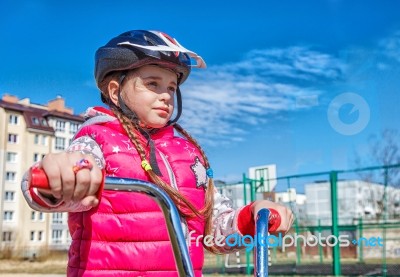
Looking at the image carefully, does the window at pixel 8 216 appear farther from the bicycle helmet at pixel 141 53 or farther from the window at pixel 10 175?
the bicycle helmet at pixel 141 53

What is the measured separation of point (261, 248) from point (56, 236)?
54599mm

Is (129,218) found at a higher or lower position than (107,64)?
lower

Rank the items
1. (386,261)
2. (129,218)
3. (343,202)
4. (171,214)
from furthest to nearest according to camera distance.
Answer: (343,202) → (386,261) → (129,218) → (171,214)

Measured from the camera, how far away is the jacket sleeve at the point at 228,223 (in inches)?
71.4

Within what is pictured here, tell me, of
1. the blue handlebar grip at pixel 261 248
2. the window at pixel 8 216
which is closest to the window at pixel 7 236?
the window at pixel 8 216

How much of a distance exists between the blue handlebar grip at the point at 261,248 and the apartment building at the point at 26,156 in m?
45.9

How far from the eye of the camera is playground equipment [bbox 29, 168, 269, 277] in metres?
0.97

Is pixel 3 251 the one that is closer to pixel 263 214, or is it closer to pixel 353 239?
pixel 353 239

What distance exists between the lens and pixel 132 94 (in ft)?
6.63

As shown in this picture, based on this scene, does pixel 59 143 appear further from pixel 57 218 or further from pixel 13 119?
pixel 57 218

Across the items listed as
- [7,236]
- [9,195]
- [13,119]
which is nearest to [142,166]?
[7,236]

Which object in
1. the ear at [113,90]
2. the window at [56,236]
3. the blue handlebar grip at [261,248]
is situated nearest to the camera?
the blue handlebar grip at [261,248]

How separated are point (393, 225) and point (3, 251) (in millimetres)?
26261

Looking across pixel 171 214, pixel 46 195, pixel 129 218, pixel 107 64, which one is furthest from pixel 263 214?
pixel 107 64
